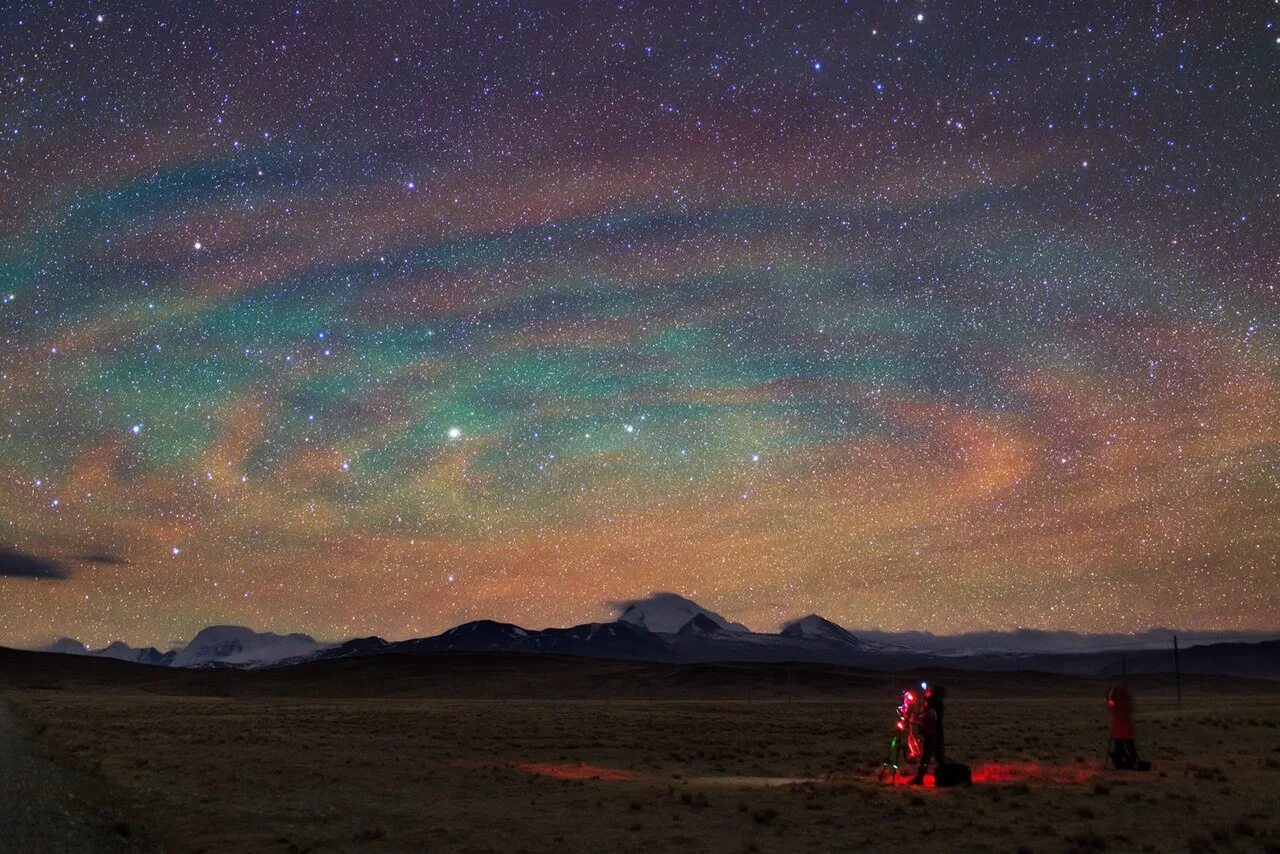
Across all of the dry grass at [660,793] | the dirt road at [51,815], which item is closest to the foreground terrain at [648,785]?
the dry grass at [660,793]

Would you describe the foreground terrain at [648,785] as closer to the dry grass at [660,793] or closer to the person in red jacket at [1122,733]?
the dry grass at [660,793]

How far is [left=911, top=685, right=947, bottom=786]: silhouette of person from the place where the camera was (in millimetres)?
22656

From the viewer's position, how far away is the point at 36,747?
33688 millimetres

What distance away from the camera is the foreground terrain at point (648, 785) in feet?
55.1

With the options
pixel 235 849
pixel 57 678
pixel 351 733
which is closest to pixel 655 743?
pixel 351 733

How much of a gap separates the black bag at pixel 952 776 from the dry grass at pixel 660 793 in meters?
0.51

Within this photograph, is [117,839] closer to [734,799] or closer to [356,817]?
[356,817]

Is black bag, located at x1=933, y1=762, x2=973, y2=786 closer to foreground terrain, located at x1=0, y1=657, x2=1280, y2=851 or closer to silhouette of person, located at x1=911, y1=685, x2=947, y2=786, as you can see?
silhouette of person, located at x1=911, y1=685, x2=947, y2=786

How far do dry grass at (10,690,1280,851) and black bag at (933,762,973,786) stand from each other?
0.51 metres

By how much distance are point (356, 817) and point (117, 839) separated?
4.54 m

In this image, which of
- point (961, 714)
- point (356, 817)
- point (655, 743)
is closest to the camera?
point (356, 817)

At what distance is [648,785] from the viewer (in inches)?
976

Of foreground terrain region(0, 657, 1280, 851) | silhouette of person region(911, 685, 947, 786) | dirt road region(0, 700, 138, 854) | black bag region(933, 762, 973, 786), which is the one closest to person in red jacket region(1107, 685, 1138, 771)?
foreground terrain region(0, 657, 1280, 851)

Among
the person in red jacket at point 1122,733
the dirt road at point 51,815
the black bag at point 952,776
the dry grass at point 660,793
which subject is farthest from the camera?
the person in red jacket at point 1122,733
